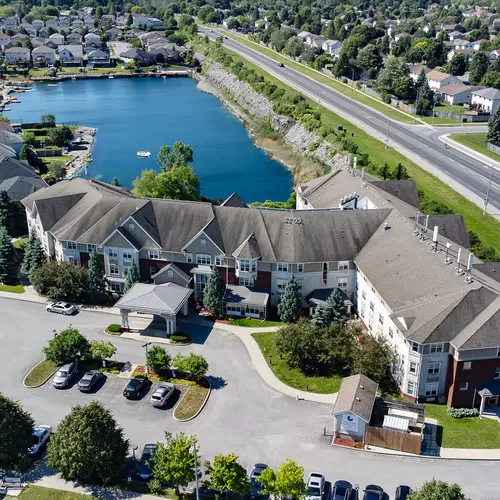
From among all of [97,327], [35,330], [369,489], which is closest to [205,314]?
[97,327]

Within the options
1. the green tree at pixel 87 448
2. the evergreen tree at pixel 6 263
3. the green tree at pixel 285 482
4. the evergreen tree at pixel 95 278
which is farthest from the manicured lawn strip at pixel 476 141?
the green tree at pixel 87 448

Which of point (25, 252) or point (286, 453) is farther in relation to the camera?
point (25, 252)

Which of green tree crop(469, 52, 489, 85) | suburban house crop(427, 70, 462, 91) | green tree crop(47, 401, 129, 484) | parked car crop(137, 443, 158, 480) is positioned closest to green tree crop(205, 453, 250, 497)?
parked car crop(137, 443, 158, 480)

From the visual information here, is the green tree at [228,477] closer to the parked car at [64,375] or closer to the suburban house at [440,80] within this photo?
the parked car at [64,375]

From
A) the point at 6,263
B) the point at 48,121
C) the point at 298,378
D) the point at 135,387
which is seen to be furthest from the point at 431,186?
the point at 48,121

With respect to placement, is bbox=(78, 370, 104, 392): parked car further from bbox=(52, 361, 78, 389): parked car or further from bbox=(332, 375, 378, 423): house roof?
bbox=(332, 375, 378, 423): house roof

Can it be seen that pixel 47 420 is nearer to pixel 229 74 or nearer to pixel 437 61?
pixel 229 74
